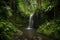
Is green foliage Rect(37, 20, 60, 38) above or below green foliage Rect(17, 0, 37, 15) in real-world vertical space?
below

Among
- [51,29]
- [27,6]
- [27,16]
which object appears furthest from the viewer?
[27,6]

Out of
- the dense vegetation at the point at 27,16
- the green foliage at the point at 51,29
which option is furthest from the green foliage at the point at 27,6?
the green foliage at the point at 51,29

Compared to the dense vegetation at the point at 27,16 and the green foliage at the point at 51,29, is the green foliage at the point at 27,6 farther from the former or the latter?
the green foliage at the point at 51,29

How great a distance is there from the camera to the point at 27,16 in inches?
670

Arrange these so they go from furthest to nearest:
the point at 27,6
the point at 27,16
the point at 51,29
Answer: the point at 27,6 → the point at 27,16 → the point at 51,29

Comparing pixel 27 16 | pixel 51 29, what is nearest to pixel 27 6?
pixel 27 16

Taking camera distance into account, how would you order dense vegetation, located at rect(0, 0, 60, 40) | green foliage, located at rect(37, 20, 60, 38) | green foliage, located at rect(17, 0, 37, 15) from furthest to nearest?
green foliage, located at rect(17, 0, 37, 15) → dense vegetation, located at rect(0, 0, 60, 40) → green foliage, located at rect(37, 20, 60, 38)

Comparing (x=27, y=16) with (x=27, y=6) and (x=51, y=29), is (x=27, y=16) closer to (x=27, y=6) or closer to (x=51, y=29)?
(x=27, y=6)

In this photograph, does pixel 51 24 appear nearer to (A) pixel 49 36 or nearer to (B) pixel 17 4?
(A) pixel 49 36

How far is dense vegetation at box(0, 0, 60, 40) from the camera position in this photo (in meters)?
11.1

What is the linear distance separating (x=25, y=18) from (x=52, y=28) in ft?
18.4

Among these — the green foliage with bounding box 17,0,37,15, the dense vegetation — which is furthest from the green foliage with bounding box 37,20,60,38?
the green foliage with bounding box 17,0,37,15

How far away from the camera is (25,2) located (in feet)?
61.3

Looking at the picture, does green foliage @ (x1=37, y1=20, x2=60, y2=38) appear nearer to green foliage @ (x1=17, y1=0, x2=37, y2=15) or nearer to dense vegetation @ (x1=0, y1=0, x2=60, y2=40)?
dense vegetation @ (x1=0, y1=0, x2=60, y2=40)
